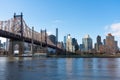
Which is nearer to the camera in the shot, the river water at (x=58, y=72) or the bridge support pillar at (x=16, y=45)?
the river water at (x=58, y=72)

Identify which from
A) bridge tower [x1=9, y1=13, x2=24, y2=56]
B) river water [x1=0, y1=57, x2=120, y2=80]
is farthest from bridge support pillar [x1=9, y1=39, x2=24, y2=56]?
river water [x1=0, y1=57, x2=120, y2=80]

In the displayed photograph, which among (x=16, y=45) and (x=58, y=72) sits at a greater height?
(x=16, y=45)

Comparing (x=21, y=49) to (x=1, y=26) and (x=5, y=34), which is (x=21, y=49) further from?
(x=5, y=34)

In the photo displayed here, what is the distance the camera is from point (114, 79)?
2688 cm

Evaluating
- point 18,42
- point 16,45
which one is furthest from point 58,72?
point 16,45

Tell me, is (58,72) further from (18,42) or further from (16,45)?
(16,45)

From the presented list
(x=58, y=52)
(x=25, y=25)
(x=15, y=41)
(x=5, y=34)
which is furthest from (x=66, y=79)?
(x=58, y=52)

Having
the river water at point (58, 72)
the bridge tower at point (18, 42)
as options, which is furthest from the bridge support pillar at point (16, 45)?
the river water at point (58, 72)

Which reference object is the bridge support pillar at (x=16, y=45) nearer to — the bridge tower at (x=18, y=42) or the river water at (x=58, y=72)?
the bridge tower at (x=18, y=42)

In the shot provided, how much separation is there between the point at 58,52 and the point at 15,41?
201ft

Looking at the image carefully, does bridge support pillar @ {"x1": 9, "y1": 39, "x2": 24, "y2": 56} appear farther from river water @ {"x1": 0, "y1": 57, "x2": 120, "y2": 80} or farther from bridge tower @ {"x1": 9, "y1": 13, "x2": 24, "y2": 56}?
river water @ {"x1": 0, "y1": 57, "x2": 120, "y2": 80}

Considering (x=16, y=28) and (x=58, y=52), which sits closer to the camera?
(x=16, y=28)

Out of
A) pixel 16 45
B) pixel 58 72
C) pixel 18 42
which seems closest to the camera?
pixel 58 72

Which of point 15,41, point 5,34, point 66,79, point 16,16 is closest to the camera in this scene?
point 66,79
